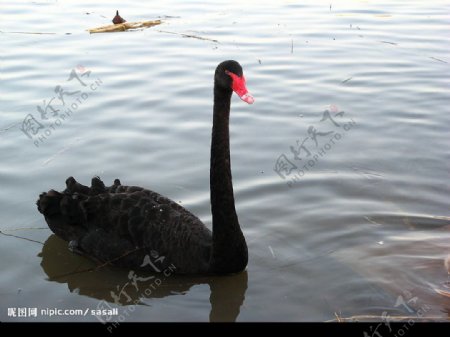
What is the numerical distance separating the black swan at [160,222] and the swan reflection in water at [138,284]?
0.06 m

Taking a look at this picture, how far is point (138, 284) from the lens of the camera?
14.3ft

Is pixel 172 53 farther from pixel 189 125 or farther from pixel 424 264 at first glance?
pixel 424 264

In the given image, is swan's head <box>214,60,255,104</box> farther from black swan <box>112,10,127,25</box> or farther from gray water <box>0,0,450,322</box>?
black swan <box>112,10,127,25</box>

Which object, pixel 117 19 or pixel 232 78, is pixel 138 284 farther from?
pixel 117 19

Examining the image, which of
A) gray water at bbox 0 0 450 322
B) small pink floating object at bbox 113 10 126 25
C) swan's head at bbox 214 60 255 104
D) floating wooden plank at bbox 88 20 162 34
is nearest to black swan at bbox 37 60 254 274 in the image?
swan's head at bbox 214 60 255 104

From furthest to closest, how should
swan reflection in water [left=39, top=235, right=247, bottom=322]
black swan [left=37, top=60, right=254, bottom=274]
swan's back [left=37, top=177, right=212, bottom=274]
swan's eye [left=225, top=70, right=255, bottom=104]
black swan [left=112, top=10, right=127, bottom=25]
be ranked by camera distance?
1. black swan [left=112, top=10, right=127, bottom=25]
2. swan's back [left=37, top=177, right=212, bottom=274]
3. black swan [left=37, top=60, right=254, bottom=274]
4. swan reflection in water [left=39, top=235, right=247, bottom=322]
5. swan's eye [left=225, top=70, right=255, bottom=104]

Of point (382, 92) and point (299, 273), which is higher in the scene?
point (382, 92)

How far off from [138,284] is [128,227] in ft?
1.23

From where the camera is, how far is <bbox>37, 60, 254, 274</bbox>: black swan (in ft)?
14.1

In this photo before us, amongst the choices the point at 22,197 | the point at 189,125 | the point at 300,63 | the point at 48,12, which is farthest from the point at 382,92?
the point at 48,12

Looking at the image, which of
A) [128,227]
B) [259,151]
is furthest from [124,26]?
[128,227]

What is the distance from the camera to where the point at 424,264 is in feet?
14.4

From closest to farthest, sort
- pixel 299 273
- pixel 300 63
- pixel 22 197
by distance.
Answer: pixel 299 273 → pixel 22 197 → pixel 300 63

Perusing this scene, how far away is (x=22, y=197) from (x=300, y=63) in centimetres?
435
